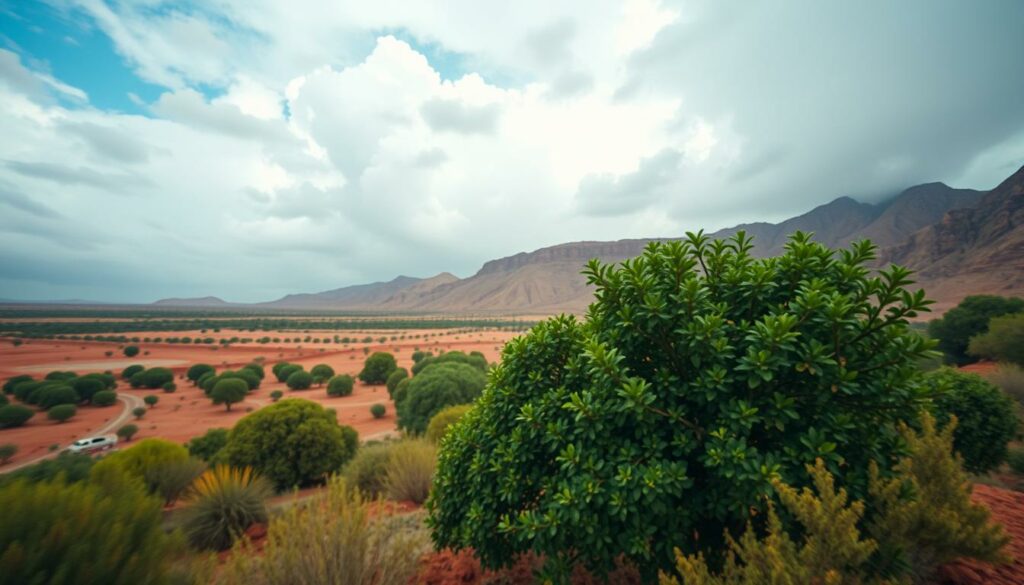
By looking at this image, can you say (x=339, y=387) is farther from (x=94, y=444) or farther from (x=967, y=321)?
(x=967, y=321)

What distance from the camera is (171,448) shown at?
9156mm

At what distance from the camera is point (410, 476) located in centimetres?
757

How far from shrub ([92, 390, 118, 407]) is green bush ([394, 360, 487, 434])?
2255 centimetres

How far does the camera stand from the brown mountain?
2399 inches

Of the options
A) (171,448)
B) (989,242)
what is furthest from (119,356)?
(989,242)

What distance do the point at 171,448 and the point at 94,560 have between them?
341 inches

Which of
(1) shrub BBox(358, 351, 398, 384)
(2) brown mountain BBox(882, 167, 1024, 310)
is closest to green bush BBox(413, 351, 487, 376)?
(1) shrub BBox(358, 351, 398, 384)

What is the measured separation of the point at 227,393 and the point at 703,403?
1194 inches

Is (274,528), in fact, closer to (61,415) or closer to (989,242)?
(61,415)

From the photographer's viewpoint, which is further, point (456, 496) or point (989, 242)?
point (989, 242)

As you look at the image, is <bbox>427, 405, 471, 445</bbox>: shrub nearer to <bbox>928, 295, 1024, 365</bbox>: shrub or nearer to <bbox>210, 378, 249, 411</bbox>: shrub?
<bbox>210, 378, 249, 411</bbox>: shrub

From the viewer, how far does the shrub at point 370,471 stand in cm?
844

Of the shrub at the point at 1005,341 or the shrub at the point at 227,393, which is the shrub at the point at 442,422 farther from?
Answer: the shrub at the point at 1005,341

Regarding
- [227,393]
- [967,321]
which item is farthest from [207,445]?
[967,321]
